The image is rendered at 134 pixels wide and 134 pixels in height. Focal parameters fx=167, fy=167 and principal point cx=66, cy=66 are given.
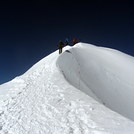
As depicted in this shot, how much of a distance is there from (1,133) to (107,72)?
1134cm

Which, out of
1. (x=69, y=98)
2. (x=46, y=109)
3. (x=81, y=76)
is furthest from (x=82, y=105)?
(x=81, y=76)

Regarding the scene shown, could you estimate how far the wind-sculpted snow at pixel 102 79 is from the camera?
35.4 feet

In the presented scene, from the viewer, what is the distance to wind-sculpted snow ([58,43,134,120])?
10.8m

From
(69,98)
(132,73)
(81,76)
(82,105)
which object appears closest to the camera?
(82,105)

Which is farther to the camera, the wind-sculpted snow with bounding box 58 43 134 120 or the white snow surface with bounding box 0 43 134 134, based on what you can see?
the wind-sculpted snow with bounding box 58 43 134 120

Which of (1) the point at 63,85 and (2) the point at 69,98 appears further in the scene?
(1) the point at 63,85

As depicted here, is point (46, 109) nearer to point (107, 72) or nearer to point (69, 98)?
point (69, 98)

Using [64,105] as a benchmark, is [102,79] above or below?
below

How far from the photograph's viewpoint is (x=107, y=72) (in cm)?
1492

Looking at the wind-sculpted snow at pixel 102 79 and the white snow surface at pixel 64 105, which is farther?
the wind-sculpted snow at pixel 102 79

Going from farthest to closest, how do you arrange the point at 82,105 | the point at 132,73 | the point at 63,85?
the point at 132,73, the point at 63,85, the point at 82,105

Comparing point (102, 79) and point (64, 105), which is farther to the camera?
point (102, 79)

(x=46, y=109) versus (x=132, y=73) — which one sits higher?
(x=46, y=109)

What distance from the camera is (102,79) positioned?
1352cm
